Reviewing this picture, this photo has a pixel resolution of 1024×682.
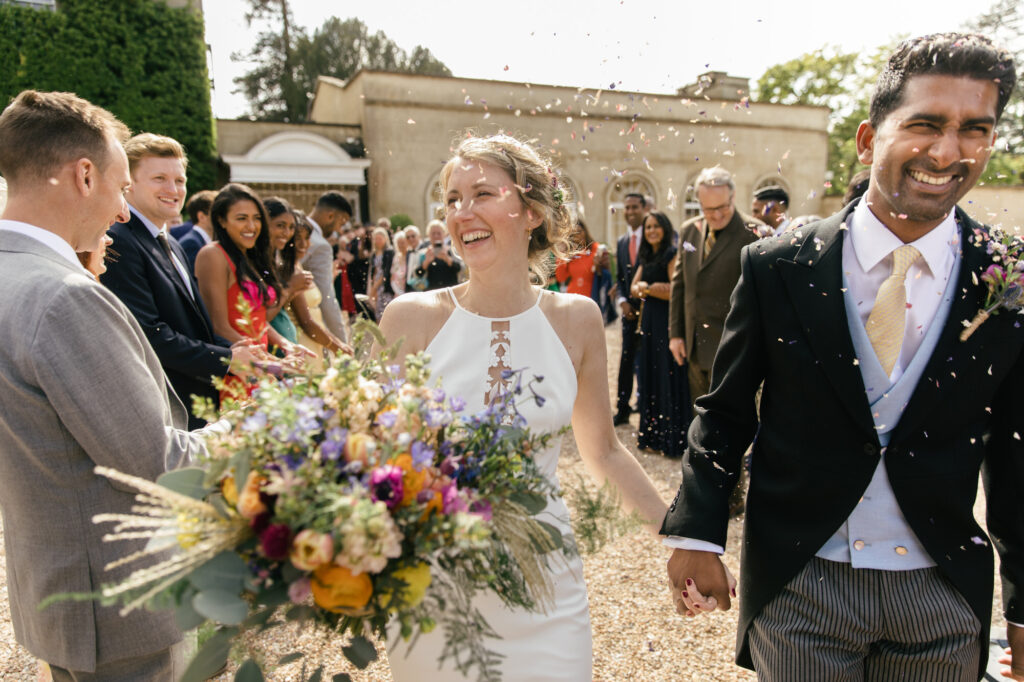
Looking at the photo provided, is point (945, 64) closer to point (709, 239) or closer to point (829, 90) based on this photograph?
point (709, 239)

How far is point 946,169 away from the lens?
70.7 inches

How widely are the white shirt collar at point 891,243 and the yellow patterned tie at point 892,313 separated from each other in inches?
1.2

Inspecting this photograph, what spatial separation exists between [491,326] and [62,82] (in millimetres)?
20930

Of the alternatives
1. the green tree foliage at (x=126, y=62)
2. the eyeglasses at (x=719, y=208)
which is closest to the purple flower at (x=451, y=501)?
the eyeglasses at (x=719, y=208)

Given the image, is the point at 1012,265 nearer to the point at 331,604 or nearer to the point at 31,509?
the point at 331,604

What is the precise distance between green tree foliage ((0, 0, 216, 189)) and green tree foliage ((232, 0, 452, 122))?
18.6m

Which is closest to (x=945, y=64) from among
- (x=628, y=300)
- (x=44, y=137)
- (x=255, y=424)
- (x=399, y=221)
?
(x=255, y=424)

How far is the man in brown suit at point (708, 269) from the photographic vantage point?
5.39 metres

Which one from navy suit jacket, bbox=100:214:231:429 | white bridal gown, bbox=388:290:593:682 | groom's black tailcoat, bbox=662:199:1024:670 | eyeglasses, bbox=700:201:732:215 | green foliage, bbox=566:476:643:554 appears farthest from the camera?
eyeglasses, bbox=700:201:732:215

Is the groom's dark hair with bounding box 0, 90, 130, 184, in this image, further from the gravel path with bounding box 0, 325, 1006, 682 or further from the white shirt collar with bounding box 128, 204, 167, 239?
the gravel path with bounding box 0, 325, 1006, 682

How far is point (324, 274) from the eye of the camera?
22.7 feet

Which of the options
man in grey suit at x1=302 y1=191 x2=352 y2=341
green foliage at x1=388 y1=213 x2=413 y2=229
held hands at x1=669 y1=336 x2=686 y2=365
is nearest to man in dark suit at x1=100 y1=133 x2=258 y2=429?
man in grey suit at x1=302 y1=191 x2=352 y2=341

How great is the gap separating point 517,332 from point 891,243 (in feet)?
3.94

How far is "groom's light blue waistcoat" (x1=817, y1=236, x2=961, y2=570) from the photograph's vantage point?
1.87 m
